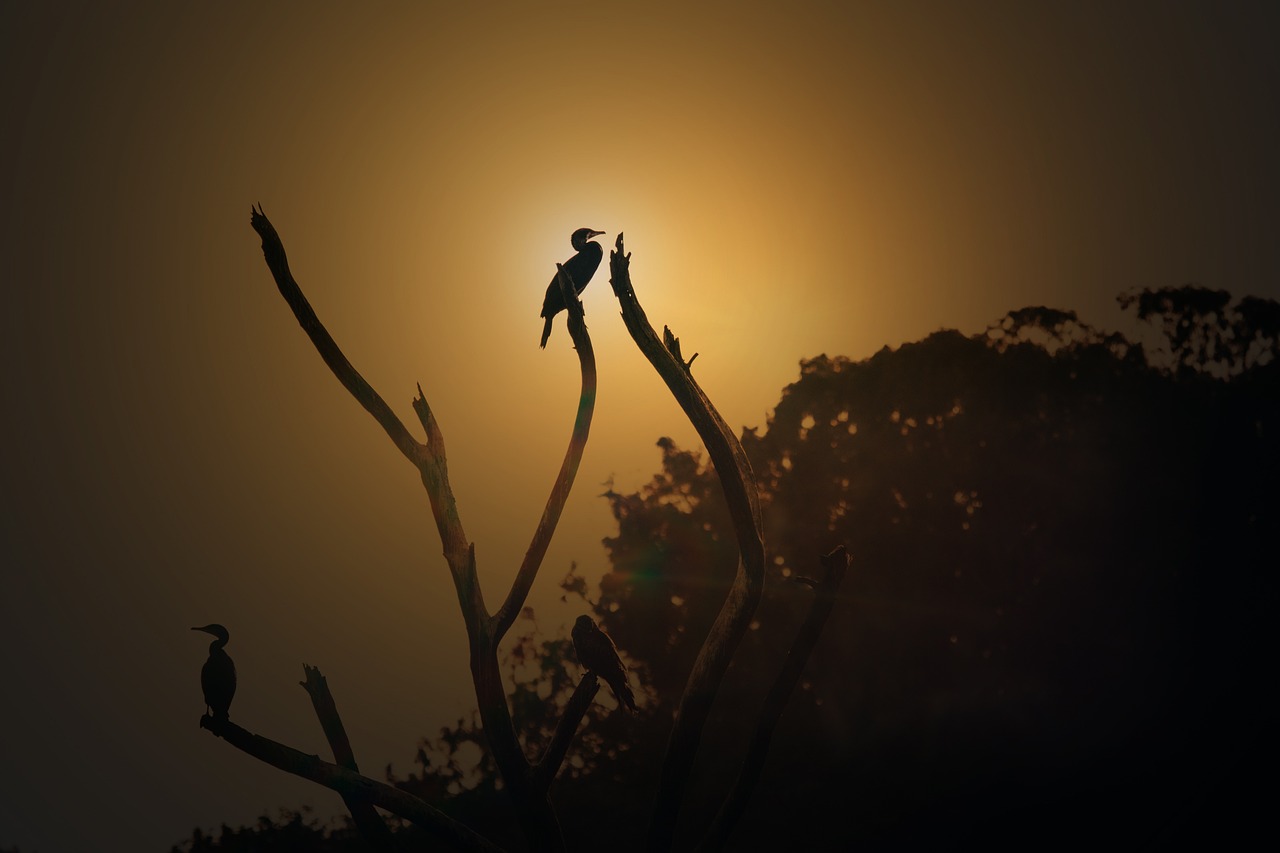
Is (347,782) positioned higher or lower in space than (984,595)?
lower

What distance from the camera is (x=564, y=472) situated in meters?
8.31

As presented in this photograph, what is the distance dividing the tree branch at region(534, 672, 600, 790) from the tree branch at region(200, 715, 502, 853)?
724 mm

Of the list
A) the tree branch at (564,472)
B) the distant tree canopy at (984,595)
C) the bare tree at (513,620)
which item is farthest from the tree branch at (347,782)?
the distant tree canopy at (984,595)

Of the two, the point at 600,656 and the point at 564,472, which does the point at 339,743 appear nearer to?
the point at 600,656

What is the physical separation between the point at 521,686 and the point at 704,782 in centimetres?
555

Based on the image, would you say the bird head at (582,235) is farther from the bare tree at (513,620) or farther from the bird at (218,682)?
the bird at (218,682)

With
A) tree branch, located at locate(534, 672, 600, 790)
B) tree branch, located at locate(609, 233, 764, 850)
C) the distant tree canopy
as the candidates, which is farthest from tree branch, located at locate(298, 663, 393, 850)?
the distant tree canopy

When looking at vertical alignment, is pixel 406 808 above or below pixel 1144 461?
below

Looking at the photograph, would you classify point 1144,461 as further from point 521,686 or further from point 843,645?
point 521,686

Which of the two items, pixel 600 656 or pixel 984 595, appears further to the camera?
pixel 984 595

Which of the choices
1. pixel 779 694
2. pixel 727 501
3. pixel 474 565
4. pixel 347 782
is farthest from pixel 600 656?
pixel 347 782

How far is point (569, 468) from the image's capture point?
27.3ft

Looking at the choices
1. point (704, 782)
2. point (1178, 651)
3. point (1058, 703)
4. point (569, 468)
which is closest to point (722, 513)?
point (704, 782)

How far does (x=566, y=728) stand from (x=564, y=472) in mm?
2217
